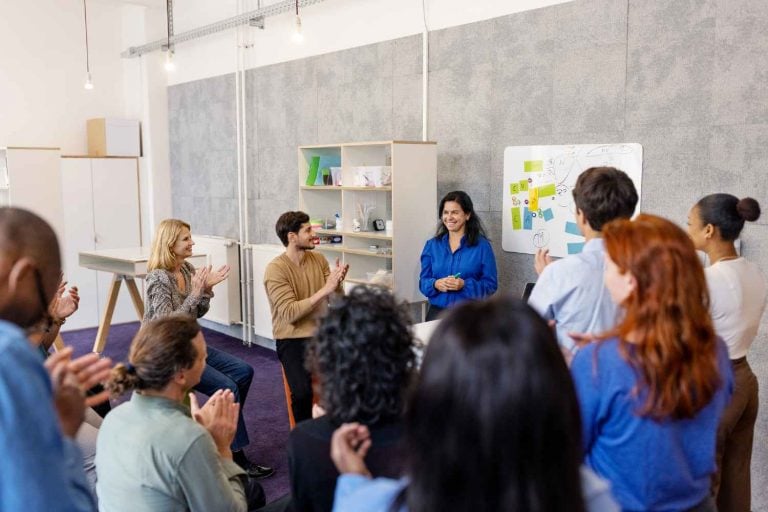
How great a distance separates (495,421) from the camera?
2.78 ft

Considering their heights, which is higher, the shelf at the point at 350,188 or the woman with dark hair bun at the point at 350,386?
the shelf at the point at 350,188

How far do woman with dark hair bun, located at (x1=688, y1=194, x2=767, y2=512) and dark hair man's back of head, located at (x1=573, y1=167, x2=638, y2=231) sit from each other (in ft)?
1.98

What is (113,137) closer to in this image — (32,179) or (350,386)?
(32,179)

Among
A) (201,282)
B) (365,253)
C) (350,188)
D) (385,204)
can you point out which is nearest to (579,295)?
(201,282)

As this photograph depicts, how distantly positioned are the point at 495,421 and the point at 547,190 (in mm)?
3464

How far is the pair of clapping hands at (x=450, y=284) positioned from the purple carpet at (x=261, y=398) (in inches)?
55.1

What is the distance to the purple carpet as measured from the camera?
3.95 meters

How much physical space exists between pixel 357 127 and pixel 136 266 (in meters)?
2.42

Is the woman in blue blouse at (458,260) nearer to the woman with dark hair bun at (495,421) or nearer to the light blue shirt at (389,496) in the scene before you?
the light blue shirt at (389,496)

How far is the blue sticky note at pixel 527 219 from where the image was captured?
14.0ft

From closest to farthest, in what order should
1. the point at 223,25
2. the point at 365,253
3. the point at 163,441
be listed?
the point at 163,441
the point at 365,253
the point at 223,25

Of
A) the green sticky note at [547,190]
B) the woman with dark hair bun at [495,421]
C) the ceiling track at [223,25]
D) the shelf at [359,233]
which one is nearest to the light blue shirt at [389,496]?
the woman with dark hair bun at [495,421]

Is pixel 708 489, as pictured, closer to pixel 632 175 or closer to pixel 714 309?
pixel 714 309

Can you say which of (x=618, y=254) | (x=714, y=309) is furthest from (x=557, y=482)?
(x=714, y=309)
